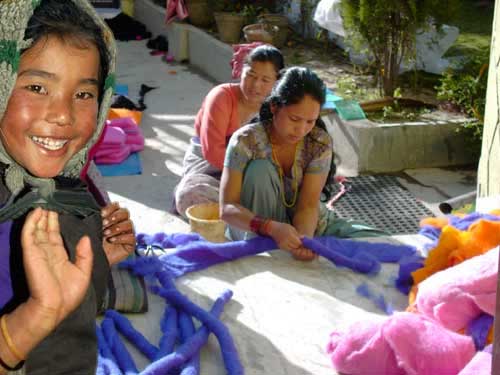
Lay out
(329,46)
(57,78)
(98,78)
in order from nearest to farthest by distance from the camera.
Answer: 1. (57,78)
2. (98,78)
3. (329,46)

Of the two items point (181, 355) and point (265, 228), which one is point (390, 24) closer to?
point (265, 228)

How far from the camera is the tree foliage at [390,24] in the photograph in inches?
245

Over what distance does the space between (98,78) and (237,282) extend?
5.87ft

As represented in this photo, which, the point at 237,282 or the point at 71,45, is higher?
the point at 71,45

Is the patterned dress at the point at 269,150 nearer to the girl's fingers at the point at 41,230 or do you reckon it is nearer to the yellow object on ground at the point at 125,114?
the girl's fingers at the point at 41,230

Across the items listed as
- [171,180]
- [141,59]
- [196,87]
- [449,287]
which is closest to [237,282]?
[449,287]

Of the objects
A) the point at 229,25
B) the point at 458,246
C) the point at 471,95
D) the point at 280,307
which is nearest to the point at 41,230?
the point at 280,307

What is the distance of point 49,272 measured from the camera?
147cm

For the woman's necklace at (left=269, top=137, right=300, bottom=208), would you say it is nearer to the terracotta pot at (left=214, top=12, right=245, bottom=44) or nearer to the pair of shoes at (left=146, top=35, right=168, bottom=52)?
the terracotta pot at (left=214, top=12, right=245, bottom=44)

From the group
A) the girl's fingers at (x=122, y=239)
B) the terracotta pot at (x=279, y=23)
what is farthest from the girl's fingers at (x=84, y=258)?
the terracotta pot at (x=279, y=23)

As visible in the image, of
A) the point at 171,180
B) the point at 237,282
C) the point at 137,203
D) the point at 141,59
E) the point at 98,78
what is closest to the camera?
the point at 98,78

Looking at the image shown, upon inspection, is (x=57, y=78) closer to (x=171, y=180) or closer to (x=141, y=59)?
(x=171, y=180)

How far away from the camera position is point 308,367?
295 cm

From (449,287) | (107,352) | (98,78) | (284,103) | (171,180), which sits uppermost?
(98,78)
